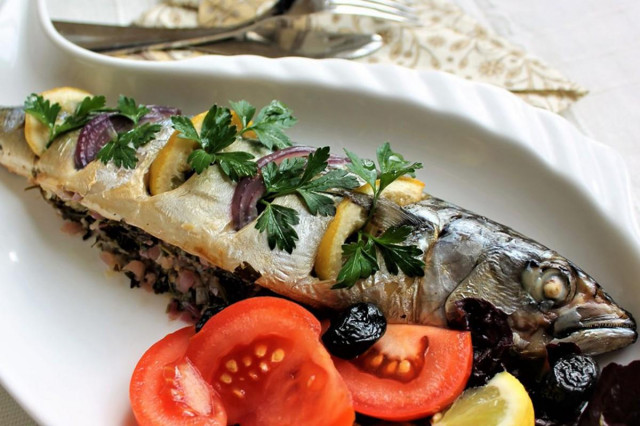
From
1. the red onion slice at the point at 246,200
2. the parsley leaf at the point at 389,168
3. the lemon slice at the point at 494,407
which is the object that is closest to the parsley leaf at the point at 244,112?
the red onion slice at the point at 246,200

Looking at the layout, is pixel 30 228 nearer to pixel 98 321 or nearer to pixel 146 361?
Result: pixel 98 321

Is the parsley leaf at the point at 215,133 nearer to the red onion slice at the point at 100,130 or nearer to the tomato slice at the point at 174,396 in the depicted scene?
the red onion slice at the point at 100,130

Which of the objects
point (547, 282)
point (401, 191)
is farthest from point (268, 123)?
point (547, 282)

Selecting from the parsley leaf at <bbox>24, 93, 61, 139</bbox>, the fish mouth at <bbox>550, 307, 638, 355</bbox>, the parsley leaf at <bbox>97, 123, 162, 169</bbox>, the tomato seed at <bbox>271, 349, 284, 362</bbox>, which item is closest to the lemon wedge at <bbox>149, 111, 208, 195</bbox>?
the parsley leaf at <bbox>97, 123, 162, 169</bbox>

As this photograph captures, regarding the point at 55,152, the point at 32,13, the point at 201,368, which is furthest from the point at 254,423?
the point at 32,13

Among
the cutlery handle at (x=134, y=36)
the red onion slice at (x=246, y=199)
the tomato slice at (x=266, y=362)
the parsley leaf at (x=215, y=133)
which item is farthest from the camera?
the cutlery handle at (x=134, y=36)
